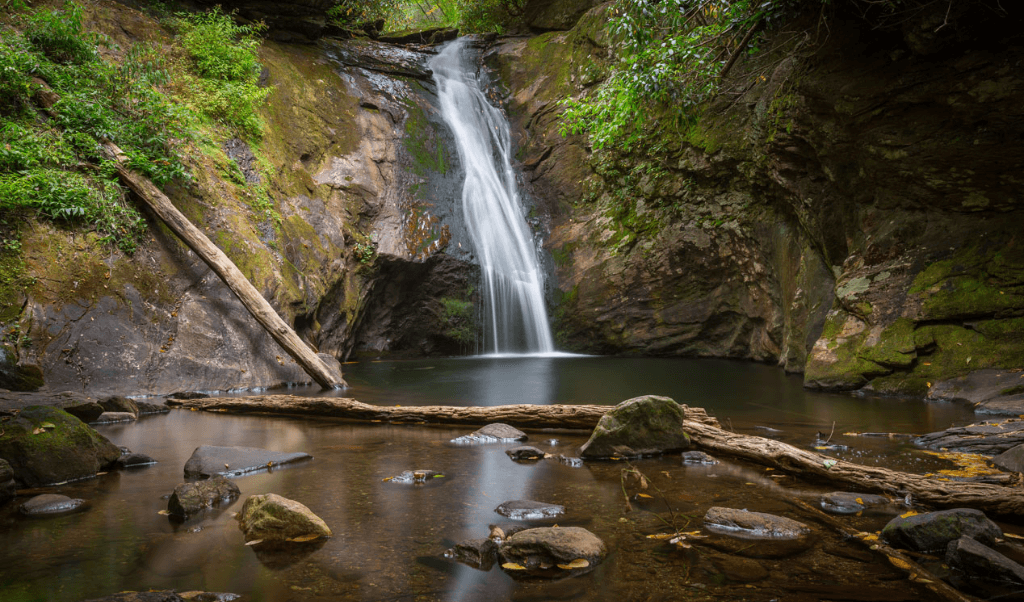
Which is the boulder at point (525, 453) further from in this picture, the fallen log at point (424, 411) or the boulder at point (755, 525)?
the boulder at point (755, 525)

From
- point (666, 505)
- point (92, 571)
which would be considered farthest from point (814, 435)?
point (92, 571)

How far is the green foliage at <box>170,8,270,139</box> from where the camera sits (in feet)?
33.4

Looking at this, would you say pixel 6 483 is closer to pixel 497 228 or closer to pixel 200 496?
pixel 200 496

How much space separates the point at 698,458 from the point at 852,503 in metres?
1.18

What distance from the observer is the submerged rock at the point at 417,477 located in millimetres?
3637

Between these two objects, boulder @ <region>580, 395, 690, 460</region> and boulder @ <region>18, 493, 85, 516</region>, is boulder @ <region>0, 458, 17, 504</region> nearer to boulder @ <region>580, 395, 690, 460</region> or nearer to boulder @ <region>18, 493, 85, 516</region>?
boulder @ <region>18, 493, 85, 516</region>

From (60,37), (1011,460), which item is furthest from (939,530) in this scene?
(60,37)

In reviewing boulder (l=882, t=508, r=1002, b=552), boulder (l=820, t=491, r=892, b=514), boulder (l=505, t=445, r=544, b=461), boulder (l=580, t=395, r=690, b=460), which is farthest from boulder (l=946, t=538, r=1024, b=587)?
boulder (l=505, t=445, r=544, b=461)

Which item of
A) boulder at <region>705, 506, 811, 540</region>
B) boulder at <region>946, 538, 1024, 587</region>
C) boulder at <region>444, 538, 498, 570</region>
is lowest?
boulder at <region>444, 538, 498, 570</region>

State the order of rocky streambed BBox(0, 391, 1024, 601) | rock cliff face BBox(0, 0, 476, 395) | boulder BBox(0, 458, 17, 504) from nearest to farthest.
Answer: rocky streambed BBox(0, 391, 1024, 601)
boulder BBox(0, 458, 17, 504)
rock cliff face BBox(0, 0, 476, 395)

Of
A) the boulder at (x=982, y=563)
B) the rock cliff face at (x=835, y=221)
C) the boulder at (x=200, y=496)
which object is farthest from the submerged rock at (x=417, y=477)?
the rock cliff face at (x=835, y=221)

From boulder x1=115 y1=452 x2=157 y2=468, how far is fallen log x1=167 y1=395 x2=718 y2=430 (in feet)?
6.62

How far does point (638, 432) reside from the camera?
4.18 metres

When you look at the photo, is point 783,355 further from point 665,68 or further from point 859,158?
point 665,68
